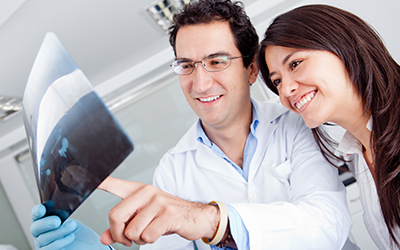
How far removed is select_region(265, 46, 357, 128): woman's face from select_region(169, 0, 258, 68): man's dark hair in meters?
0.39

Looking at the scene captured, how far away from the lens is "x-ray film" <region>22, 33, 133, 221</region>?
540 millimetres

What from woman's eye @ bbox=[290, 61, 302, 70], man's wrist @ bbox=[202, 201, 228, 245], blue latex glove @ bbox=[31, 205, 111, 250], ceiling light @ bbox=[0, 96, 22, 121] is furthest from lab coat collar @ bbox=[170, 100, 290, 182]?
ceiling light @ bbox=[0, 96, 22, 121]

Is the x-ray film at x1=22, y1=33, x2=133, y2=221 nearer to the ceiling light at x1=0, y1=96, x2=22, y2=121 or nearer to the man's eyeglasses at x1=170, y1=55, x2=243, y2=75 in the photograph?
the man's eyeglasses at x1=170, y1=55, x2=243, y2=75

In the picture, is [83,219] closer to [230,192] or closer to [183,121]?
[183,121]

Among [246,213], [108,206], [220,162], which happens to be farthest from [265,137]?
[108,206]

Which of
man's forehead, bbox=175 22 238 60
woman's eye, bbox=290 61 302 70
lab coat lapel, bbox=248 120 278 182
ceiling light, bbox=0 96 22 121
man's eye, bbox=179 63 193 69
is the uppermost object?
ceiling light, bbox=0 96 22 121

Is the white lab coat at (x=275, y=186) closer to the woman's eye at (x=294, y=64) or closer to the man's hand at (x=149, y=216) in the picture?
the man's hand at (x=149, y=216)

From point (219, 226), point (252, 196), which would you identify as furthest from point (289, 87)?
point (219, 226)

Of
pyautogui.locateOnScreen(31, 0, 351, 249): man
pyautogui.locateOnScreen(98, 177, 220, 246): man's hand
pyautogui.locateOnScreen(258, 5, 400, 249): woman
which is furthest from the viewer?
pyautogui.locateOnScreen(258, 5, 400, 249): woman

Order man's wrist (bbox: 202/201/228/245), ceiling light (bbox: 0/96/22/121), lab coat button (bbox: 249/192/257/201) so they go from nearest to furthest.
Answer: man's wrist (bbox: 202/201/228/245) < lab coat button (bbox: 249/192/257/201) < ceiling light (bbox: 0/96/22/121)

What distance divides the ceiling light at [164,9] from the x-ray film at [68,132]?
172 cm

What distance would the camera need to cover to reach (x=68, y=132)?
1.84 ft

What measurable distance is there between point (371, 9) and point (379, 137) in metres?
2.25

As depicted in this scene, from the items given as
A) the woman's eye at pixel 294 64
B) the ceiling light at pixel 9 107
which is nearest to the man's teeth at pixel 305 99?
the woman's eye at pixel 294 64
